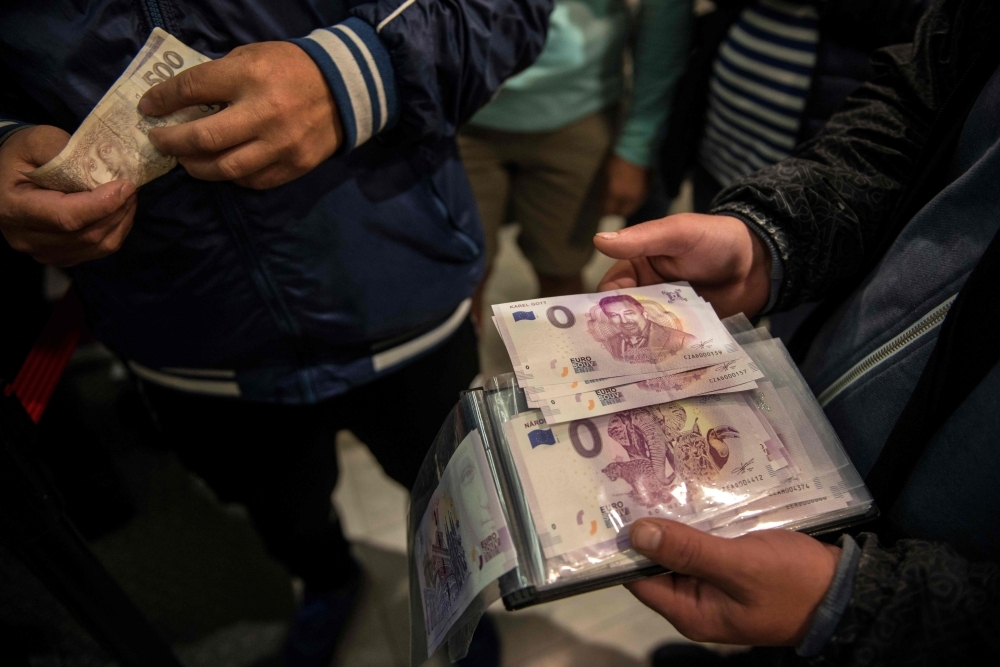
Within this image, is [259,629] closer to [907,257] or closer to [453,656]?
[453,656]

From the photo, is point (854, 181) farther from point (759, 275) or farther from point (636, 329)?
point (636, 329)

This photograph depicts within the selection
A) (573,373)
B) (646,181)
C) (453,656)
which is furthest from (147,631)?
(646,181)

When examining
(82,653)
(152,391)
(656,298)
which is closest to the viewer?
(656,298)

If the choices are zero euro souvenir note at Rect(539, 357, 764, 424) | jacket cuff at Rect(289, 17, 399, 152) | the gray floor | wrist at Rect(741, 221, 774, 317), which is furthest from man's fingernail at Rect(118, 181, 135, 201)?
the gray floor

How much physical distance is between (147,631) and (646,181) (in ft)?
4.71

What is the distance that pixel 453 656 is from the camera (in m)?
0.54

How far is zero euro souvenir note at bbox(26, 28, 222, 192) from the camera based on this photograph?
1.84 feet

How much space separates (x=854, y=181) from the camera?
700mm

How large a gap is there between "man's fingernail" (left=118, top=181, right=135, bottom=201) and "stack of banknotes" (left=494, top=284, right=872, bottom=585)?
420mm

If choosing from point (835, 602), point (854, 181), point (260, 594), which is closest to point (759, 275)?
point (854, 181)

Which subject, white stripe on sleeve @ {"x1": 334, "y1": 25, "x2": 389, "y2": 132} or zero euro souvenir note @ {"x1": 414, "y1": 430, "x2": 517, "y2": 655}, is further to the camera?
white stripe on sleeve @ {"x1": 334, "y1": 25, "x2": 389, "y2": 132}

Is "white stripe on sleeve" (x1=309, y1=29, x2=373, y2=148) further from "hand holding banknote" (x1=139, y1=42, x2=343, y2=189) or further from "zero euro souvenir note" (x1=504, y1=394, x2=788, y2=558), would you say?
"zero euro souvenir note" (x1=504, y1=394, x2=788, y2=558)

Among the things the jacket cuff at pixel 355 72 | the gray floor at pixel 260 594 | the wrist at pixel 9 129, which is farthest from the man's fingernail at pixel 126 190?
the gray floor at pixel 260 594

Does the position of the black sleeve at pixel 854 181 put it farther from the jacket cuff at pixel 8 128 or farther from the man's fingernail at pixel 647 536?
the jacket cuff at pixel 8 128
